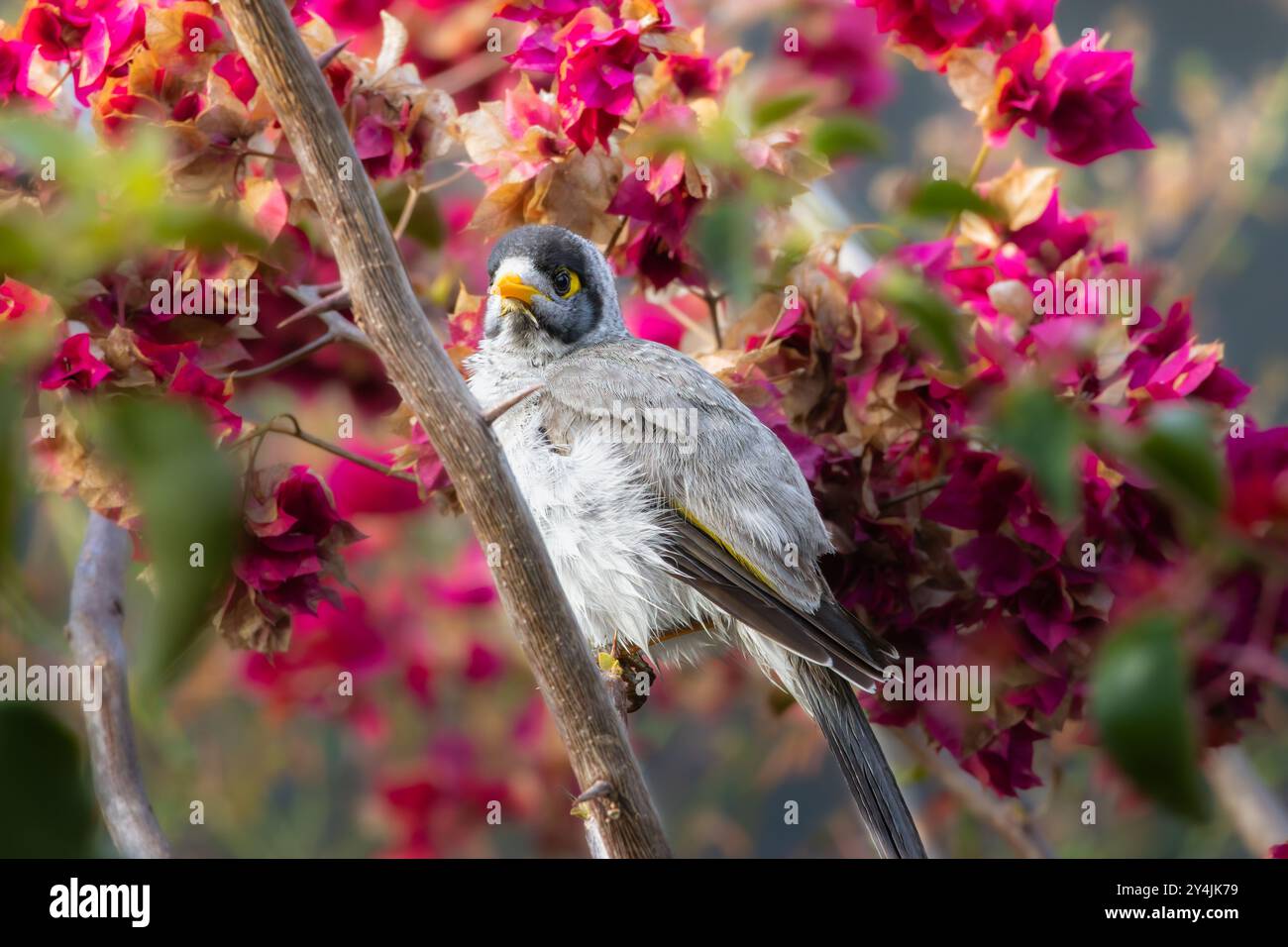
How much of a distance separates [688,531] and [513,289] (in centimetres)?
45

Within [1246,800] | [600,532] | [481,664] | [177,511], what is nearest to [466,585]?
[481,664]

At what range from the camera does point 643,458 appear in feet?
5.08

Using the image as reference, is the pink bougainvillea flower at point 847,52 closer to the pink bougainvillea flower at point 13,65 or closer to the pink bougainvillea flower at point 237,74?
the pink bougainvillea flower at point 237,74

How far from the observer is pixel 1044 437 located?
1.52 feet

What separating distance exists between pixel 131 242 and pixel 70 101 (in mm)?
1103

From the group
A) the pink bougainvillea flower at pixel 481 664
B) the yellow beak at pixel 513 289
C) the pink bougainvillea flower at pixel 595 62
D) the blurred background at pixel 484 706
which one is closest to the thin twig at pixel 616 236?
the pink bougainvillea flower at pixel 595 62

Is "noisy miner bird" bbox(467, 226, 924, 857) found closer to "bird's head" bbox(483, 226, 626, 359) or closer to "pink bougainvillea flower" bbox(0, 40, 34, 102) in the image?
"bird's head" bbox(483, 226, 626, 359)

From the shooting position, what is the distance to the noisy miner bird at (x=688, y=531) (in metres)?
1.41

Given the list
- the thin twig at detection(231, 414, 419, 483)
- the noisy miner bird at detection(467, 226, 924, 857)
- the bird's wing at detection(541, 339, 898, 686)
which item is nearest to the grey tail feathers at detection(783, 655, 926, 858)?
the noisy miner bird at detection(467, 226, 924, 857)

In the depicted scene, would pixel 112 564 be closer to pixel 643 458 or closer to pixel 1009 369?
pixel 643 458

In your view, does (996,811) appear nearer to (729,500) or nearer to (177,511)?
(729,500)

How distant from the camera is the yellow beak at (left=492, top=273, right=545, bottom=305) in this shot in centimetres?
171

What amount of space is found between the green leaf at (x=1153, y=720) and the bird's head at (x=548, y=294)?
1317 mm
